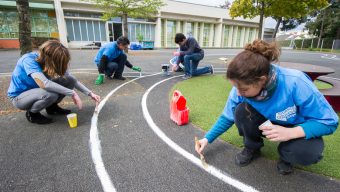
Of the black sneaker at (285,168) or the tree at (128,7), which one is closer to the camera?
the black sneaker at (285,168)

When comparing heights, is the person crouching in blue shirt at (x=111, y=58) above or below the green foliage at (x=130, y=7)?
below

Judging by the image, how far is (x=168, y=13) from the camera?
29609 millimetres

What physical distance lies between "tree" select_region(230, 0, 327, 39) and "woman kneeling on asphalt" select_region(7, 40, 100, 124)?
873cm

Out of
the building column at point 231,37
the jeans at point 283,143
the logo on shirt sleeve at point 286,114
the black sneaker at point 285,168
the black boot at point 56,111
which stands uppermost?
the building column at point 231,37

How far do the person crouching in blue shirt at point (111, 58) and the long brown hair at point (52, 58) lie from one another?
303 centimetres

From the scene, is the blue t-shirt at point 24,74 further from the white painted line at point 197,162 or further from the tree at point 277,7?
the tree at point 277,7

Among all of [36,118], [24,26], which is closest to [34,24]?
[24,26]

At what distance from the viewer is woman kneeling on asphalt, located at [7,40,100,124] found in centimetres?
273

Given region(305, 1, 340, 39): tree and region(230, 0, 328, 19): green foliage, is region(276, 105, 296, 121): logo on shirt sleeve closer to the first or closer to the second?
region(230, 0, 328, 19): green foliage

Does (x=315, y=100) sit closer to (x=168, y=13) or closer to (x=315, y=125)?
(x=315, y=125)

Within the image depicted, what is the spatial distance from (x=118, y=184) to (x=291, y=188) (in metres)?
1.67

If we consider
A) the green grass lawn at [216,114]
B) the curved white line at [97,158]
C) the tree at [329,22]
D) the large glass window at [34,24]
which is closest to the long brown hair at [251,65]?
the green grass lawn at [216,114]

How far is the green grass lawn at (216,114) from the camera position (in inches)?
88.1

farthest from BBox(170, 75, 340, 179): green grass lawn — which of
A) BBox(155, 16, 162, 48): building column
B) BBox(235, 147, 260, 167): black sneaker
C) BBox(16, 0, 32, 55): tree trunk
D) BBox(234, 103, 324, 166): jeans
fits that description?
BBox(155, 16, 162, 48): building column
